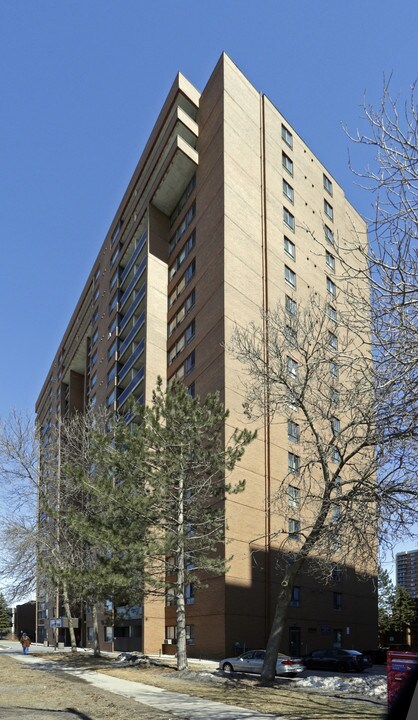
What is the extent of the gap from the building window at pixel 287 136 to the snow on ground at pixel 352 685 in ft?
129

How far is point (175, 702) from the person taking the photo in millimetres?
16609

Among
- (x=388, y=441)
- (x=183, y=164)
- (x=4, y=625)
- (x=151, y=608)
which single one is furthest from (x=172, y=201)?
(x=4, y=625)

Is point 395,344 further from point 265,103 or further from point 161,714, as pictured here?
point 265,103

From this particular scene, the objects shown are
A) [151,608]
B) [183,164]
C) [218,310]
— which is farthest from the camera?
[183,164]

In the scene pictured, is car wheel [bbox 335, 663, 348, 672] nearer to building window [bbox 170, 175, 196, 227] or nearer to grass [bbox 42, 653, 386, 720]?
grass [bbox 42, 653, 386, 720]

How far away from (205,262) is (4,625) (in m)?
80.9

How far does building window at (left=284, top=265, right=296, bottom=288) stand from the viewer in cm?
4609

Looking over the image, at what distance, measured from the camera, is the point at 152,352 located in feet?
161

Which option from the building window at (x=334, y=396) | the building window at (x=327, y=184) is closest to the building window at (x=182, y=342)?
the building window at (x=327, y=184)

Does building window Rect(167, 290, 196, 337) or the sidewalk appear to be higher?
building window Rect(167, 290, 196, 337)

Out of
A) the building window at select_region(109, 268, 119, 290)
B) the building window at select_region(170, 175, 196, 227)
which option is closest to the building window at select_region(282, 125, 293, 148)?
the building window at select_region(170, 175, 196, 227)

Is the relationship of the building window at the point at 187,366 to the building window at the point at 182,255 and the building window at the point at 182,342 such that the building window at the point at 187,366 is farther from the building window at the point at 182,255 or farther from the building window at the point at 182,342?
the building window at the point at 182,255

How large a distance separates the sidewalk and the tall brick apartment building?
12.0 m

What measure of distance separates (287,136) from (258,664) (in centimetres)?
3777
